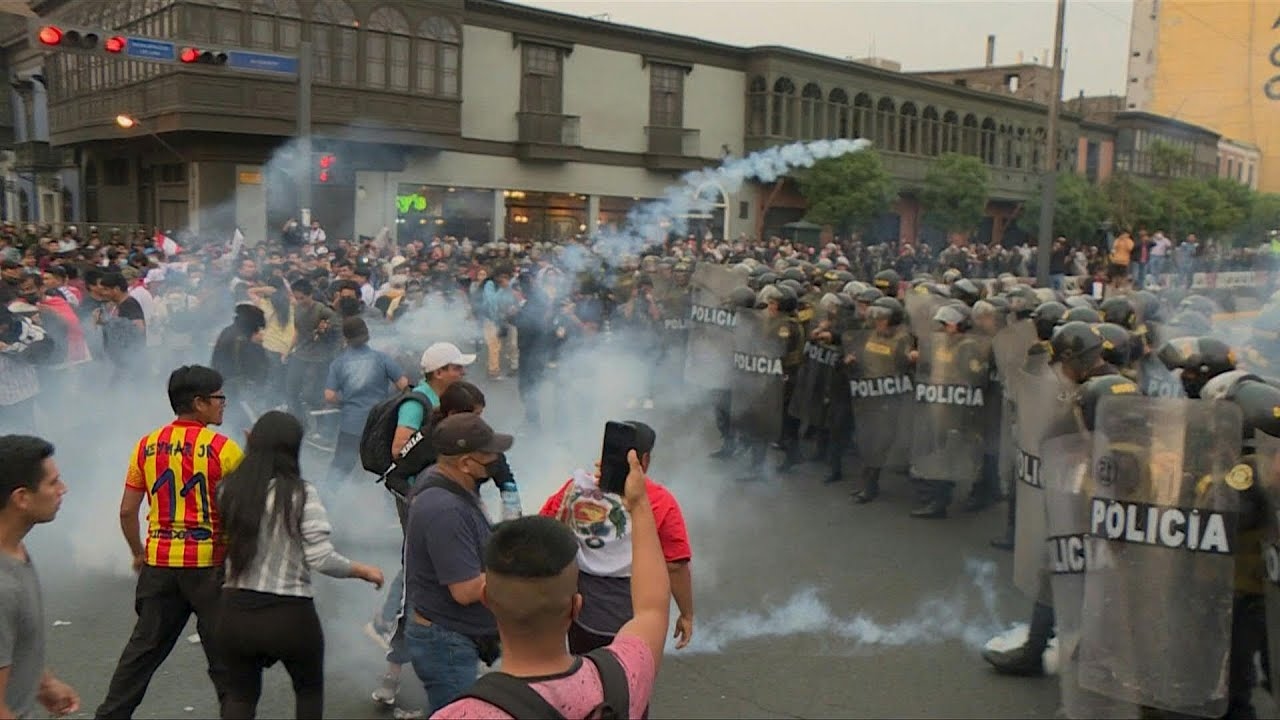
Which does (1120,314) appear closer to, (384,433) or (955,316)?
(955,316)

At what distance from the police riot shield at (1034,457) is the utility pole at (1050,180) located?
13.7 meters

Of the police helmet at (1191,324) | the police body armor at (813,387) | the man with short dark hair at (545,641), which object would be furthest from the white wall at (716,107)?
the man with short dark hair at (545,641)

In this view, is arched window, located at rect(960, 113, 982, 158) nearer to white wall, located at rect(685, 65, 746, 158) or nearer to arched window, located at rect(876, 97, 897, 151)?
arched window, located at rect(876, 97, 897, 151)

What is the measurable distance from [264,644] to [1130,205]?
45743 mm

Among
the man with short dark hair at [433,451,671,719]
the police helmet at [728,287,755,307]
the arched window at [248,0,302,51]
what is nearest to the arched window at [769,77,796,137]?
the arched window at [248,0,302,51]

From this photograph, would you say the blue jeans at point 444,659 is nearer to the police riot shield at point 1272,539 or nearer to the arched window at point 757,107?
the police riot shield at point 1272,539

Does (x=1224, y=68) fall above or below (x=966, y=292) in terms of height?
above

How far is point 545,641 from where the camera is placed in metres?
2.22

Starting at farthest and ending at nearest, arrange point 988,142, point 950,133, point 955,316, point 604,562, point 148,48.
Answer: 1. point 988,142
2. point 950,133
3. point 148,48
4. point 955,316
5. point 604,562

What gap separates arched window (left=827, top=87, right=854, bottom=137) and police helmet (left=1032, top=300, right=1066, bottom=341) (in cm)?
3361

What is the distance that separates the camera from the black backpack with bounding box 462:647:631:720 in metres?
2.08

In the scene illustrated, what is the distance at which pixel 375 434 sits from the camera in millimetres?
5449

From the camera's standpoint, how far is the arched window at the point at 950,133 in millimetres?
47469

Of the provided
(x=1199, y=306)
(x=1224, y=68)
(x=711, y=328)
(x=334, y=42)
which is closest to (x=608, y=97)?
(x=334, y=42)
